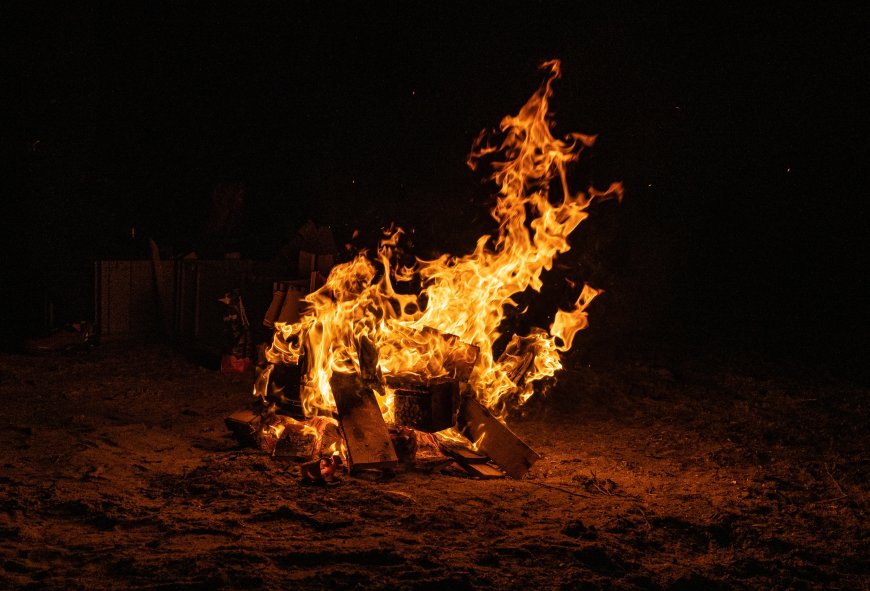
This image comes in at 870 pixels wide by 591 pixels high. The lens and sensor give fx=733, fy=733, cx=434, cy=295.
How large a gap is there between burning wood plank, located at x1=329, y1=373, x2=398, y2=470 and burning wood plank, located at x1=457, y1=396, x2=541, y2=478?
32.9 inches

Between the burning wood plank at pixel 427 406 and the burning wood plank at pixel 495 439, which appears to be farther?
the burning wood plank at pixel 427 406

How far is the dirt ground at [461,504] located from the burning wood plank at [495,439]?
26 centimetres

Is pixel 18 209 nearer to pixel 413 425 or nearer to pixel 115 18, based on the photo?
pixel 115 18

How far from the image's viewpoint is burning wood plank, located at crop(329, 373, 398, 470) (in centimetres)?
591

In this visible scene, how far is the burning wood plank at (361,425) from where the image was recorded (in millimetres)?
5906

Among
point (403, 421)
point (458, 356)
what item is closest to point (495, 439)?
point (403, 421)

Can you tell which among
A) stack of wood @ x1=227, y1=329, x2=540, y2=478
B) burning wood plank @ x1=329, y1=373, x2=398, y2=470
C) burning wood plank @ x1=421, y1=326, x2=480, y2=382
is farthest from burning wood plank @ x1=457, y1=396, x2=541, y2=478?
burning wood plank @ x1=329, y1=373, x2=398, y2=470

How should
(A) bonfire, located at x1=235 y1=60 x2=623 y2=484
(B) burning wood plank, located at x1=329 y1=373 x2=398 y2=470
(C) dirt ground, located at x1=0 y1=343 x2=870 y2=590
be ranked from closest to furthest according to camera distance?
1. (C) dirt ground, located at x1=0 y1=343 x2=870 y2=590
2. (B) burning wood plank, located at x1=329 y1=373 x2=398 y2=470
3. (A) bonfire, located at x1=235 y1=60 x2=623 y2=484

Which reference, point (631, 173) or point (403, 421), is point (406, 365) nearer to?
point (403, 421)

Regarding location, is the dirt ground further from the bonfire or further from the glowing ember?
the glowing ember

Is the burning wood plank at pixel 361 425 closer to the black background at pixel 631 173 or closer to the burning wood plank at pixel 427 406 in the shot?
the burning wood plank at pixel 427 406

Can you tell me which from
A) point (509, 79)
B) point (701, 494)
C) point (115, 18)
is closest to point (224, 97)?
point (115, 18)

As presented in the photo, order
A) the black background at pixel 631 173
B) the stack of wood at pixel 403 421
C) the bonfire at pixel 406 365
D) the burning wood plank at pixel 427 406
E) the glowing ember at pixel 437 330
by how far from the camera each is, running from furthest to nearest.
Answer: the black background at pixel 631 173 → the glowing ember at pixel 437 330 → the burning wood plank at pixel 427 406 → the bonfire at pixel 406 365 → the stack of wood at pixel 403 421

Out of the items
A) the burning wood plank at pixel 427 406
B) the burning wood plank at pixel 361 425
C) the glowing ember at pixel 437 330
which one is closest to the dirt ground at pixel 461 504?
the burning wood plank at pixel 361 425
